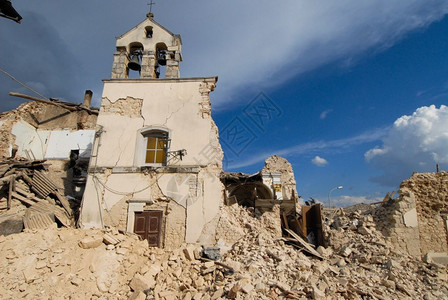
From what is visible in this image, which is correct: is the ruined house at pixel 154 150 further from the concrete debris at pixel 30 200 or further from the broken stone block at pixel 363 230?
the broken stone block at pixel 363 230

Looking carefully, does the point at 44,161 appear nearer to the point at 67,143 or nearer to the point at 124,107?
the point at 124,107

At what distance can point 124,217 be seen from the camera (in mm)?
8008

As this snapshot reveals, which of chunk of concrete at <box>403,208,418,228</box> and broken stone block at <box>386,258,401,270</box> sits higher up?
chunk of concrete at <box>403,208,418,228</box>

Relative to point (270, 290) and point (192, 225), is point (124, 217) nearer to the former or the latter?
point (192, 225)

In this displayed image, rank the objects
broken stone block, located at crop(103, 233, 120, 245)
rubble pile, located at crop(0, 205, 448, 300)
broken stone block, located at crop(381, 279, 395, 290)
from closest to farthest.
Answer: rubble pile, located at crop(0, 205, 448, 300), broken stone block, located at crop(381, 279, 395, 290), broken stone block, located at crop(103, 233, 120, 245)

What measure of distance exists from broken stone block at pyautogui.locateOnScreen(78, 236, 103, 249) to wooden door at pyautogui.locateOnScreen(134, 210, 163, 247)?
3.96ft

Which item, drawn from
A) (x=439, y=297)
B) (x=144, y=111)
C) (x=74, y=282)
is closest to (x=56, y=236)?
(x=74, y=282)

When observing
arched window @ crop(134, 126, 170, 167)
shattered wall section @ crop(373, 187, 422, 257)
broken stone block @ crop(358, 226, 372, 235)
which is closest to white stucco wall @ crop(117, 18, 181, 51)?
arched window @ crop(134, 126, 170, 167)

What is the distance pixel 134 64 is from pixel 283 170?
12.1 metres

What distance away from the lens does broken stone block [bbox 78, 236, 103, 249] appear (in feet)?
21.7

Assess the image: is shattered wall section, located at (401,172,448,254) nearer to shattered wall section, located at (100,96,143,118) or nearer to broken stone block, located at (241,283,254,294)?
broken stone block, located at (241,283,254,294)

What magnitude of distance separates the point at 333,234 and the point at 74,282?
8.13 meters

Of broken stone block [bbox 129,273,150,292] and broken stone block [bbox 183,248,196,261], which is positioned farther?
broken stone block [bbox 183,248,196,261]

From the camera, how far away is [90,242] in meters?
6.68
